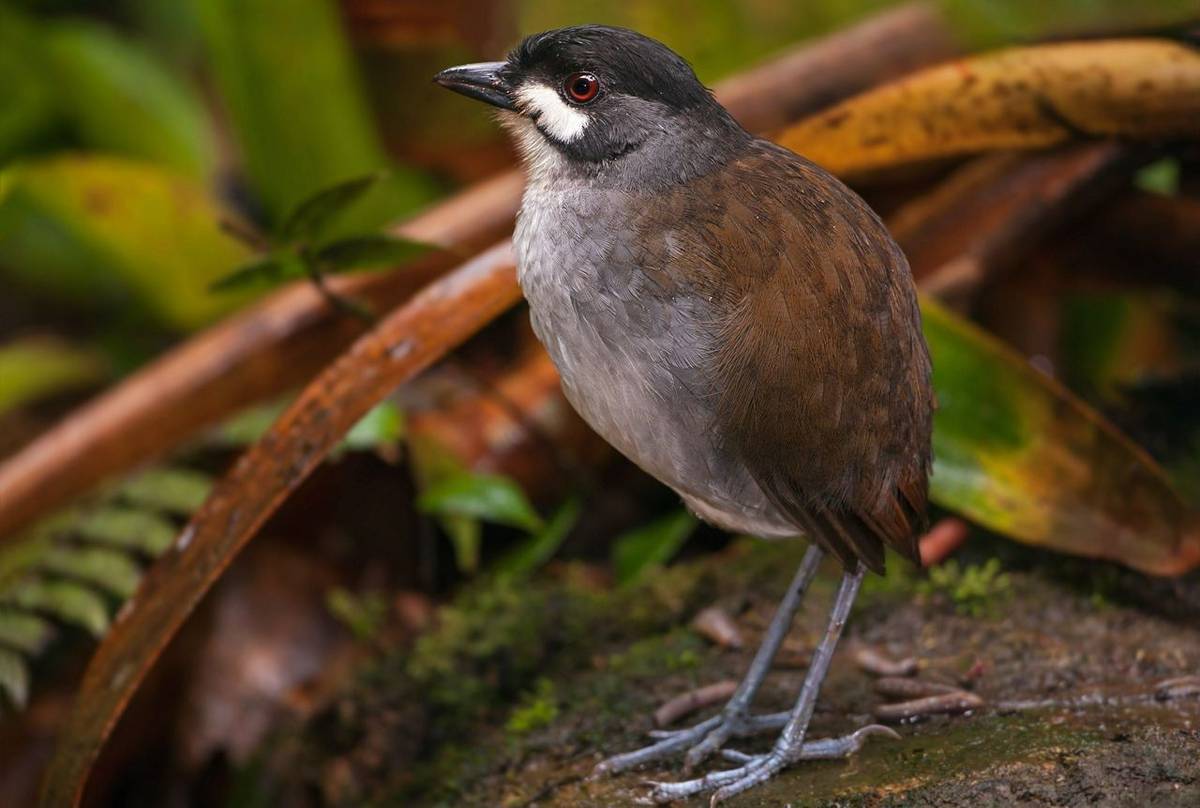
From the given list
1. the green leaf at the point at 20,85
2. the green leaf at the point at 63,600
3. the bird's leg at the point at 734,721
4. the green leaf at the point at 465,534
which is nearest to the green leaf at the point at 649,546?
the green leaf at the point at 465,534

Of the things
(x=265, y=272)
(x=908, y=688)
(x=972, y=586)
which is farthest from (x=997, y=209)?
(x=265, y=272)

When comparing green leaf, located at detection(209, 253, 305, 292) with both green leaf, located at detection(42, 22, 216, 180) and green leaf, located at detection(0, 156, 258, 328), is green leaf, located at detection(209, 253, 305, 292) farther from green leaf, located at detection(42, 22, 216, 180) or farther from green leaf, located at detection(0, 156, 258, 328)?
green leaf, located at detection(42, 22, 216, 180)

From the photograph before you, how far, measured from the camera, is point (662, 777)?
2.49m

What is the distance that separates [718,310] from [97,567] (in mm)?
1897

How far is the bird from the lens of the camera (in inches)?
86.6

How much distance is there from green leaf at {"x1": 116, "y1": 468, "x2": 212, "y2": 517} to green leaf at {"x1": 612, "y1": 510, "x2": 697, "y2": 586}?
1.14 metres

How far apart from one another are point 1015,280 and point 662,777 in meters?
2.27

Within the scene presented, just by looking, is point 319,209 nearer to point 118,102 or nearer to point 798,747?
point 798,747

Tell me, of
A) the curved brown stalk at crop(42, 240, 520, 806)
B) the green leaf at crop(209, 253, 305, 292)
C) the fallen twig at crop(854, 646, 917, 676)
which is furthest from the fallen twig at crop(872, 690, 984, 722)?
the green leaf at crop(209, 253, 305, 292)

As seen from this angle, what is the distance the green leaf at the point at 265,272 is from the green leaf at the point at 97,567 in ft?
2.68

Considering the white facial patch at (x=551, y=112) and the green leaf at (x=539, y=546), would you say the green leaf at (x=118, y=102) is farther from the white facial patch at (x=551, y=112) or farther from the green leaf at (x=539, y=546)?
the white facial patch at (x=551, y=112)

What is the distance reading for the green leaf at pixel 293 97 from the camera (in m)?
4.05

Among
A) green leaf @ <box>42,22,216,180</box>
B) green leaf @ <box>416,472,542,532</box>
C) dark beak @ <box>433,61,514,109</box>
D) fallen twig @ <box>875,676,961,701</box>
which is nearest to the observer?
dark beak @ <box>433,61,514,109</box>

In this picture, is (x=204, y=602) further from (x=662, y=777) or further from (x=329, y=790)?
(x=662, y=777)
